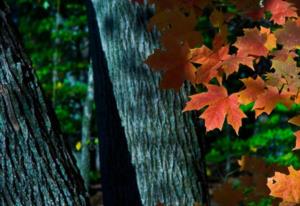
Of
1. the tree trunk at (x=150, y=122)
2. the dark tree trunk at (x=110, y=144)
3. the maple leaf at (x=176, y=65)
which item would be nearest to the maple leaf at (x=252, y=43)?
the maple leaf at (x=176, y=65)

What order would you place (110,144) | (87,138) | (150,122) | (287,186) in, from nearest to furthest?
(287,186)
(150,122)
(110,144)
(87,138)

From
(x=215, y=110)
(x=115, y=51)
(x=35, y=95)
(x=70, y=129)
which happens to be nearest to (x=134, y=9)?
(x=115, y=51)

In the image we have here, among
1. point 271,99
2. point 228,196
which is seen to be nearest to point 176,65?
point 271,99

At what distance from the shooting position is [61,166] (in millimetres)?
2068

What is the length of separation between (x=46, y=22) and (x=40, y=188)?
8.78 metres

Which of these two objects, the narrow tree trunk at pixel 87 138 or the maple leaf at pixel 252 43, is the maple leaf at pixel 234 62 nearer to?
the maple leaf at pixel 252 43

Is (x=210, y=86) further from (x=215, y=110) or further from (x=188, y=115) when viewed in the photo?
(x=188, y=115)

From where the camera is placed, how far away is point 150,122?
9.59 ft

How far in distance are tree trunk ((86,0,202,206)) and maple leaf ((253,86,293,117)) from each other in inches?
44.4

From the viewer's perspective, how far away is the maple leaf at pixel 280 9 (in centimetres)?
190

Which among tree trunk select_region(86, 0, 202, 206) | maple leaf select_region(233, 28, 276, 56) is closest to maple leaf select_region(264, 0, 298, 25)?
maple leaf select_region(233, 28, 276, 56)

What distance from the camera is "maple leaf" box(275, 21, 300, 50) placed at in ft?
5.74

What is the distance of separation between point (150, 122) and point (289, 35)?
1.32 m

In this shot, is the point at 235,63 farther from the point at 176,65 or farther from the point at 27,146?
the point at 27,146
